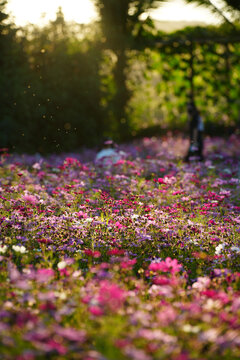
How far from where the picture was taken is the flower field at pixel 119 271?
208 cm

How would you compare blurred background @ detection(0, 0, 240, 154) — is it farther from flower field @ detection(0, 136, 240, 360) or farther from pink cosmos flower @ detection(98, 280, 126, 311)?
pink cosmos flower @ detection(98, 280, 126, 311)

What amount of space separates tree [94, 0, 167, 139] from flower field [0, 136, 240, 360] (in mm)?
5456

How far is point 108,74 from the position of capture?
13.9 m

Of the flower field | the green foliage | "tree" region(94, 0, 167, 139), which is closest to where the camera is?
the flower field

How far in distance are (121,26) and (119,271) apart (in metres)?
11.1

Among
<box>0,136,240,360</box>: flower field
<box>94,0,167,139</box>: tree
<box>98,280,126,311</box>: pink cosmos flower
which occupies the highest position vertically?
<box>94,0,167,139</box>: tree

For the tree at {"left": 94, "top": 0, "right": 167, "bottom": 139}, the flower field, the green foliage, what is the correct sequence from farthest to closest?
the tree at {"left": 94, "top": 0, "right": 167, "bottom": 139}, the green foliage, the flower field

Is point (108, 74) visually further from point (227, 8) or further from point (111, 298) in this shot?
point (111, 298)

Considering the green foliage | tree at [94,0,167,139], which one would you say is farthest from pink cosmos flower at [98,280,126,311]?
tree at [94,0,167,139]

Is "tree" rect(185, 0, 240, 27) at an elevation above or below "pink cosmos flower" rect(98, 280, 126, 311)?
above

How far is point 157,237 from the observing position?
4.30 meters

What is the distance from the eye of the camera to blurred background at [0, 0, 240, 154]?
10.6 metres

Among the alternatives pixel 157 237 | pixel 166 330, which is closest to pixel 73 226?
pixel 157 237

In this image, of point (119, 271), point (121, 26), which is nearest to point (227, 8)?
point (121, 26)
